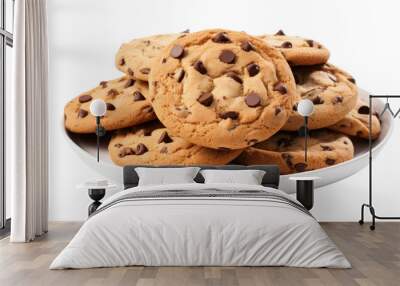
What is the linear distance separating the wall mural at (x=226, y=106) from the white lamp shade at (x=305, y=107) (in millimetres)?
66

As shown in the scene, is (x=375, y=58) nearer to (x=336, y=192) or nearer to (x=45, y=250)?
(x=336, y=192)

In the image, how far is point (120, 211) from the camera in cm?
436

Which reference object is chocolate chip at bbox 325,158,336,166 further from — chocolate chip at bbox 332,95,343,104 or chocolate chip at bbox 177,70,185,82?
chocolate chip at bbox 177,70,185,82

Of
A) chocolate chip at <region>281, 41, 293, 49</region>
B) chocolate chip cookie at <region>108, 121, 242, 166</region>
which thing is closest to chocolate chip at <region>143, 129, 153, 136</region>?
chocolate chip cookie at <region>108, 121, 242, 166</region>

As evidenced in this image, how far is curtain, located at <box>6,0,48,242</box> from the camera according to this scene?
554cm

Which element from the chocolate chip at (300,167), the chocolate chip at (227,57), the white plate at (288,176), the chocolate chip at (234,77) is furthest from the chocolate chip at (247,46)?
the white plate at (288,176)

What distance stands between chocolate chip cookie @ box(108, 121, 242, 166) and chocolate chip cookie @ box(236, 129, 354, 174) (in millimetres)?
292

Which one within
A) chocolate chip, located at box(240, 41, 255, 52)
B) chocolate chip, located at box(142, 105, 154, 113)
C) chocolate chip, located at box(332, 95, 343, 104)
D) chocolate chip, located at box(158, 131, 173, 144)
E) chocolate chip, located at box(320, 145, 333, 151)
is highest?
chocolate chip, located at box(240, 41, 255, 52)

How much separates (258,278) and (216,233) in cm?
49

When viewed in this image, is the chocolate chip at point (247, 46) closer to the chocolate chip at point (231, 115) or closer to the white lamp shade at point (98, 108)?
the chocolate chip at point (231, 115)

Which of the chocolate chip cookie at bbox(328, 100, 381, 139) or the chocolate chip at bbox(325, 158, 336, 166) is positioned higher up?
the chocolate chip cookie at bbox(328, 100, 381, 139)

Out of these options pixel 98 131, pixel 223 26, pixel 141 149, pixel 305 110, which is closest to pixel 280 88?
pixel 305 110

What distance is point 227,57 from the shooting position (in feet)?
19.5

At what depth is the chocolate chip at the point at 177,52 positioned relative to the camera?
19.8ft
